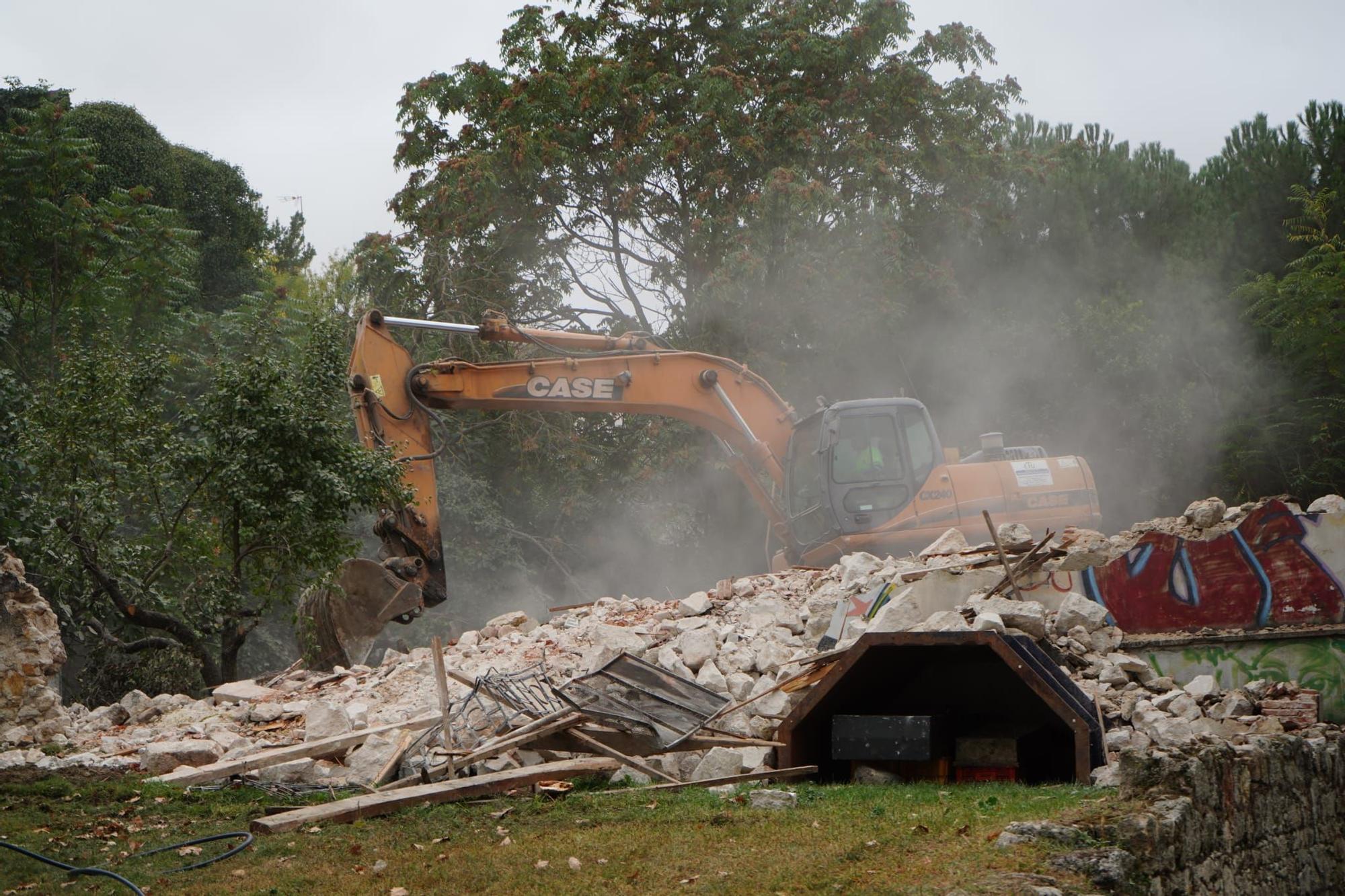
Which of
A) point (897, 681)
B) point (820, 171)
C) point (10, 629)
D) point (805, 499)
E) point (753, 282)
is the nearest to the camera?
point (897, 681)

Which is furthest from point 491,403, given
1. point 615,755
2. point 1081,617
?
point 1081,617

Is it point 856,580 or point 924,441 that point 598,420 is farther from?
point 856,580

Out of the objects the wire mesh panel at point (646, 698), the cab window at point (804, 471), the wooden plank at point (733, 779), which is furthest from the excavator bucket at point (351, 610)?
the wooden plank at point (733, 779)

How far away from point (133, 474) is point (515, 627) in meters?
4.36

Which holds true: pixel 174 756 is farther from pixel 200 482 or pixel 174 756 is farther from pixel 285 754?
pixel 200 482

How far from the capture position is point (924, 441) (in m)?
15.3

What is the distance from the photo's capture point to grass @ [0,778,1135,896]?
5.60 metres

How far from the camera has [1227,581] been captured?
10820mm

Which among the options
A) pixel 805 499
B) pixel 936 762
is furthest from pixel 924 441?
pixel 936 762

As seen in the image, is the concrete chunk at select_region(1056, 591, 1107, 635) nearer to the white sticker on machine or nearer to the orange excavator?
the orange excavator

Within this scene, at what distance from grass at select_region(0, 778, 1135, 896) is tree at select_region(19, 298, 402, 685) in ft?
16.4

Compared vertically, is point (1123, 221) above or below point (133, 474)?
above

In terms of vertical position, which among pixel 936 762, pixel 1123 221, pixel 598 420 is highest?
pixel 1123 221

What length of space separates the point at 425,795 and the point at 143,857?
1653 millimetres
